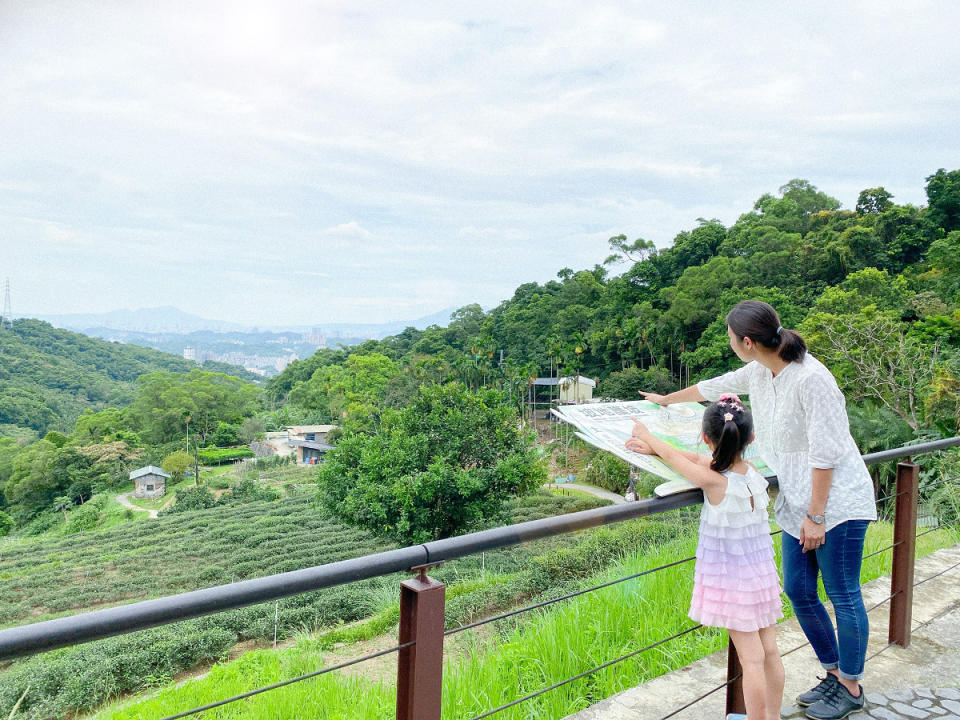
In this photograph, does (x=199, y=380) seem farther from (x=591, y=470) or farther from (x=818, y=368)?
(x=818, y=368)

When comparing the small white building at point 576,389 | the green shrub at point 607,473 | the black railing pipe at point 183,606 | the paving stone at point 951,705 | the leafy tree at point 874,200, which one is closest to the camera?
the black railing pipe at point 183,606

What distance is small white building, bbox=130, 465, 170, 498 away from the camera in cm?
3825

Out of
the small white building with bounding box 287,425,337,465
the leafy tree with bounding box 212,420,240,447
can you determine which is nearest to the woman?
the small white building with bounding box 287,425,337,465

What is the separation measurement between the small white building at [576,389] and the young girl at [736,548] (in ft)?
114

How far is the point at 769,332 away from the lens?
1.44m

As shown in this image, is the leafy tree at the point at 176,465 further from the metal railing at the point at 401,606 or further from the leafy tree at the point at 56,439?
the metal railing at the point at 401,606

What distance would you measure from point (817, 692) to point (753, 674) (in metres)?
0.44

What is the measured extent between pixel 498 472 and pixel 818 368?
47.1ft

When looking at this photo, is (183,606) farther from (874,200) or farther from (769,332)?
(874,200)

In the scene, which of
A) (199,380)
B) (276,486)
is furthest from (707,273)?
(199,380)

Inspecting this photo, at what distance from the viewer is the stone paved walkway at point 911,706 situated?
162 centimetres

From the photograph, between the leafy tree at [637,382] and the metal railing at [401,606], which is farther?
the leafy tree at [637,382]

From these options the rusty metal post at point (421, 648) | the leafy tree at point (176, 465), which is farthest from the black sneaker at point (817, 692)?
the leafy tree at point (176, 465)

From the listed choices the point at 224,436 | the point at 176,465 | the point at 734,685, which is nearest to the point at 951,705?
the point at 734,685
